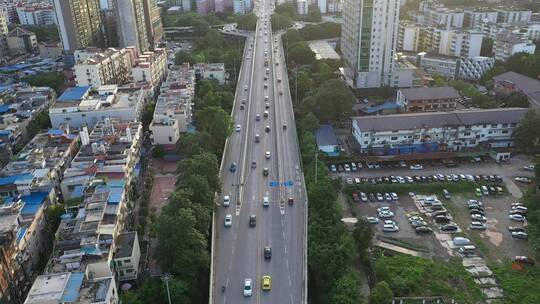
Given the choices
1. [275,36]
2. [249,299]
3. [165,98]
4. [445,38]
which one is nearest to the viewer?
[249,299]

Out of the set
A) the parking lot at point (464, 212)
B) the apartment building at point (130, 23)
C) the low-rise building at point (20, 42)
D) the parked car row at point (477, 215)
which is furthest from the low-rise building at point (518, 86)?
the low-rise building at point (20, 42)

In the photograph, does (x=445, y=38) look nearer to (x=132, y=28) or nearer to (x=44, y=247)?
(x=132, y=28)

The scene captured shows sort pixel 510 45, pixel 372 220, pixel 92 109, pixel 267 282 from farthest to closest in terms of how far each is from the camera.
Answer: pixel 510 45
pixel 92 109
pixel 372 220
pixel 267 282

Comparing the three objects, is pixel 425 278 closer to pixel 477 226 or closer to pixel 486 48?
pixel 477 226

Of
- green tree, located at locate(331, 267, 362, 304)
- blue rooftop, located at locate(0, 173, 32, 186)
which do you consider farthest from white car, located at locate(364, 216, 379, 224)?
blue rooftop, located at locate(0, 173, 32, 186)

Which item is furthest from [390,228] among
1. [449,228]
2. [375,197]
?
[375,197]

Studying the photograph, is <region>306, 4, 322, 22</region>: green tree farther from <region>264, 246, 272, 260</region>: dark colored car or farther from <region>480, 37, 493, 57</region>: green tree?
<region>264, 246, 272, 260</region>: dark colored car

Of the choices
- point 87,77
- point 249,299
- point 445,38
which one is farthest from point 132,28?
point 249,299
